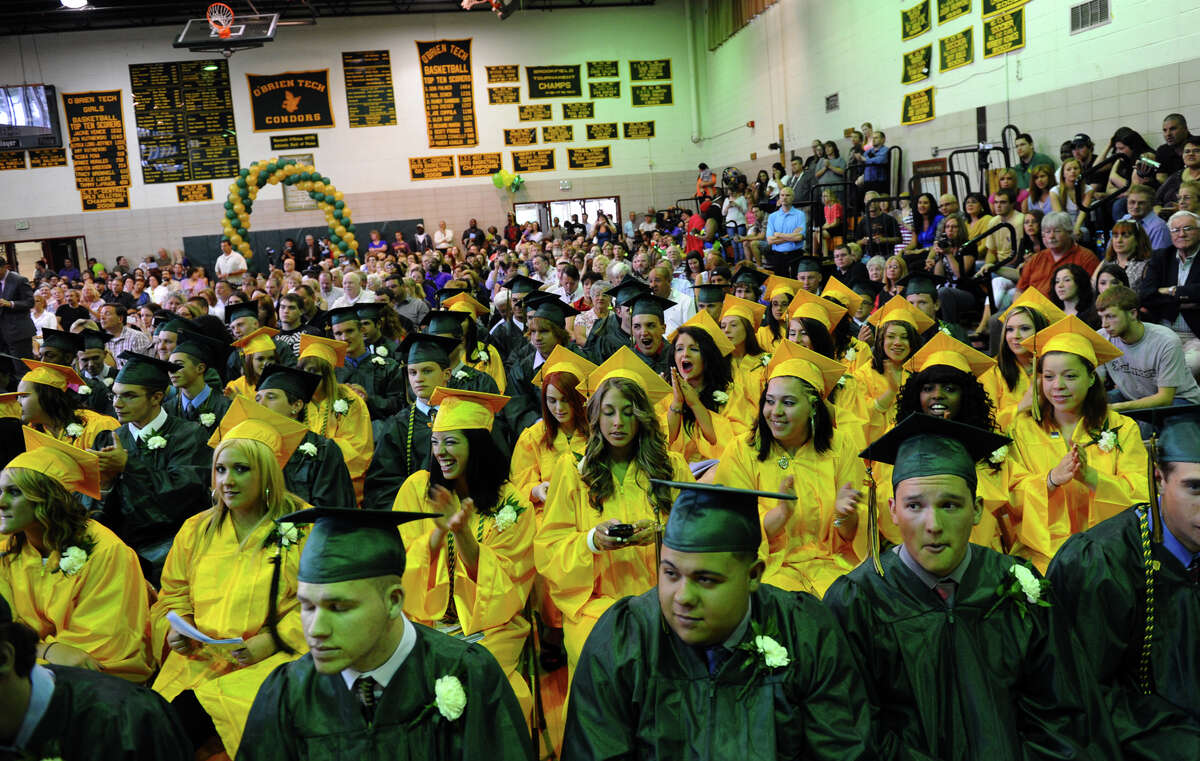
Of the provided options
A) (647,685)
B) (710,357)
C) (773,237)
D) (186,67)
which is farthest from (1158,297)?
(186,67)

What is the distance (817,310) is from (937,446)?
445cm

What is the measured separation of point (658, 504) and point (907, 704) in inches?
54.6

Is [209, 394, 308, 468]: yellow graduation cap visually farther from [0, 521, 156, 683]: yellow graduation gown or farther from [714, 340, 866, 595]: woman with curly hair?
[714, 340, 866, 595]: woman with curly hair

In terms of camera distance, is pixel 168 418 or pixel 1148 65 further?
pixel 1148 65

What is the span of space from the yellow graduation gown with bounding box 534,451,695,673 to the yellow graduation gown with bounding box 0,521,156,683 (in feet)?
5.93

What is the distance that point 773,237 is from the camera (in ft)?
47.3

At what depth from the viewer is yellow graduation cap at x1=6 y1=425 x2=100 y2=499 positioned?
3.77m

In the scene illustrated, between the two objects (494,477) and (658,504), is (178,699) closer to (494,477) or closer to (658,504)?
(494,477)

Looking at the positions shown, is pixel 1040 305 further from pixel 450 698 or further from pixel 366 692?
pixel 366 692

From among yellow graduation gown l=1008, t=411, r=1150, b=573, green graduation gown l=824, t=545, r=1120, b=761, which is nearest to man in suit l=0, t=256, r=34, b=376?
yellow graduation gown l=1008, t=411, r=1150, b=573

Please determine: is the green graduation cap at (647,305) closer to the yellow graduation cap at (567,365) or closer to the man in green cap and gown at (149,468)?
the yellow graduation cap at (567,365)

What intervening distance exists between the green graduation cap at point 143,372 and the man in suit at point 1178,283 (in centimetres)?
769

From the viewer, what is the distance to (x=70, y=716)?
244 cm

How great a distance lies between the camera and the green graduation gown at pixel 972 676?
109 inches
